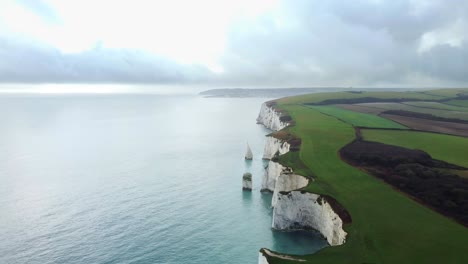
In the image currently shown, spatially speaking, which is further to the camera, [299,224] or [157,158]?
[157,158]

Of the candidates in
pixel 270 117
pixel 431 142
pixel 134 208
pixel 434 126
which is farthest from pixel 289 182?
pixel 270 117

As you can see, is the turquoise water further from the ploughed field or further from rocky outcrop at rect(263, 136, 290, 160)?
the ploughed field

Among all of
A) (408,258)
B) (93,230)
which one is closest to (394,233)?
(408,258)

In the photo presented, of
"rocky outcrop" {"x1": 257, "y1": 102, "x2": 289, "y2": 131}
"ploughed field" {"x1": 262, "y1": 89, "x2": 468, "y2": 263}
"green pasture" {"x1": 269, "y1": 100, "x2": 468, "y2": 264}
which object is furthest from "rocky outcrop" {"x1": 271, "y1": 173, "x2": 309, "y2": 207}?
"rocky outcrop" {"x1": 257, "y1": 102, "x2": 289, "y2": 131}

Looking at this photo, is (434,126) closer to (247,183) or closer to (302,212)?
(247,183)

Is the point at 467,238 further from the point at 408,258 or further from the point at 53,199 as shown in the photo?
the point at 53,199

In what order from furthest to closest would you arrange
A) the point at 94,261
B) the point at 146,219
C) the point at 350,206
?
1. the point at 146,219
2. the point at 350,206
3. the point at 94,261

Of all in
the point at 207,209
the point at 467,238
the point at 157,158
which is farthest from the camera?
the point at 157,158
